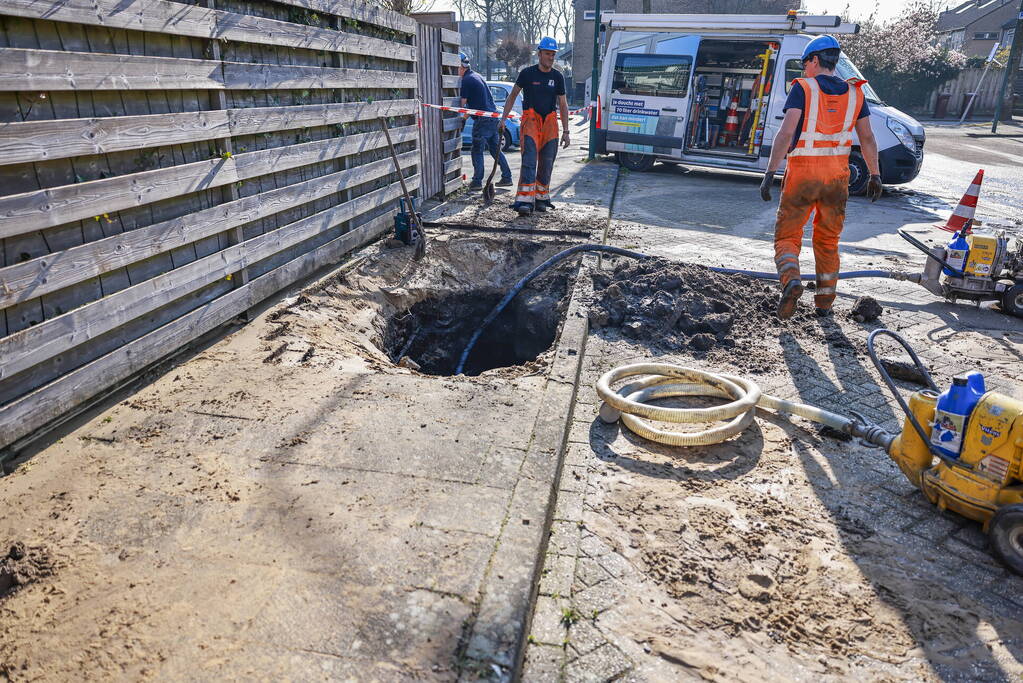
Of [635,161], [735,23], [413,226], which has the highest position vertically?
[735,23]

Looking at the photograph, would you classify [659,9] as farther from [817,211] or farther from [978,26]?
[817,211]

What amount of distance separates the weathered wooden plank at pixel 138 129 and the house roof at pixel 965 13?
55.3 m

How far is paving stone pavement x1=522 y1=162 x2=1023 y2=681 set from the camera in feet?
7.82

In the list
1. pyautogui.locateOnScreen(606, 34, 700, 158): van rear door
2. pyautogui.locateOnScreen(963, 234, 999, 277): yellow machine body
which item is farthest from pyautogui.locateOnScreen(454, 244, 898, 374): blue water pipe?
pyautogui.locateOnScreen(606, 34, 700, 158): van rear door

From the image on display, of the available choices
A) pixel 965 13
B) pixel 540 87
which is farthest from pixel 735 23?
pixel 965 13

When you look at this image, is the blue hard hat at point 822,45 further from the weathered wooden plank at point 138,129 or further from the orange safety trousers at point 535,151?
the weathered wooden plank at point 138,129

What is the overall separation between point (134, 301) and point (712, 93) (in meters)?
14.1

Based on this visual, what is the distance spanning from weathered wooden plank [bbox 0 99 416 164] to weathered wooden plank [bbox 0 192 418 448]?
3.55ft

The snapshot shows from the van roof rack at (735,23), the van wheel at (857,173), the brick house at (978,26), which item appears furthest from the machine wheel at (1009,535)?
the brick house at (978,26)

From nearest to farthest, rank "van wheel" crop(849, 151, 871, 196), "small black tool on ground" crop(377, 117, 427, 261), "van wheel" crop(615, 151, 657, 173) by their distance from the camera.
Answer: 1. "small black tool on ground" crop(377, 117, 427, 261)
2. "van wheel" crop(849, 151, 871, 196)
3. "van wheel" crop(615, 151, 657, 173)

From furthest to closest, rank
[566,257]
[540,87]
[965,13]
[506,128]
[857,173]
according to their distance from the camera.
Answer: [965,13] < [506,128] < [857,173] < [540,87] < [566,257]

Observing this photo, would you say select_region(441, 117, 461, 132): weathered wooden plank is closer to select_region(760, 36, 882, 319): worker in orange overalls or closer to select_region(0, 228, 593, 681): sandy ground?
select_region(760, 36, 882, 319): worker in orange overalls

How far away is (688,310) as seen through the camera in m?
5.42

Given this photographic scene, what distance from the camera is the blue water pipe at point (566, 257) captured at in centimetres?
632
